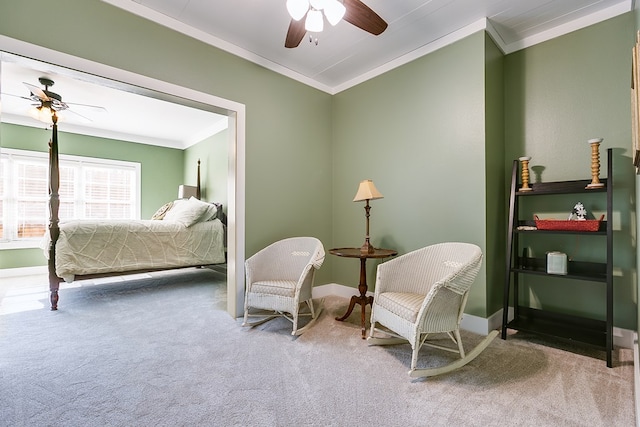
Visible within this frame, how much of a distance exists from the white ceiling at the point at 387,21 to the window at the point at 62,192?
4506 mm

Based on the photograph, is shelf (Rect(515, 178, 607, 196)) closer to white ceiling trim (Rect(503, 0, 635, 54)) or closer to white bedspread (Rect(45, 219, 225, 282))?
white ceiling trim (Rect(503, 0, 635, 54))

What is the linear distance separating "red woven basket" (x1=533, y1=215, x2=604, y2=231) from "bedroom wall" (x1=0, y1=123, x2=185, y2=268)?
6657 mm

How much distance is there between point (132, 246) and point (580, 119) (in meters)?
A: 4.93

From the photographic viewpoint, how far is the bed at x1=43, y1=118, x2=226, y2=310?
327 cm

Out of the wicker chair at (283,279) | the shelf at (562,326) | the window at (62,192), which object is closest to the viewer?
the shelf at (562,326)

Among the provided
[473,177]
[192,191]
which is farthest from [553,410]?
[192,191]

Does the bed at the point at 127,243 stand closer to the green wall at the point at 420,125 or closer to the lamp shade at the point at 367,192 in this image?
the green wall at the point at 420,125

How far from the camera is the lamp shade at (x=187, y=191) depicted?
559cm

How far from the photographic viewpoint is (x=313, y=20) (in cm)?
185

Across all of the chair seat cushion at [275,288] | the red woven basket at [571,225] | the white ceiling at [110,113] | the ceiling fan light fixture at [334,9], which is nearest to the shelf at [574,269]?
the red woven basket at [571,225]

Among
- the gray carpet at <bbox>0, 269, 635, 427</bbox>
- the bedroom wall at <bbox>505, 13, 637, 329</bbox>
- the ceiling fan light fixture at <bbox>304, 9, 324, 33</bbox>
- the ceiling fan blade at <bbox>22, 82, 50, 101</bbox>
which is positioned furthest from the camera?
the ceiling fan blade at <bbox>22, 82, 50, 101</bbox>

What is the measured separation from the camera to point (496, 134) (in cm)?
269

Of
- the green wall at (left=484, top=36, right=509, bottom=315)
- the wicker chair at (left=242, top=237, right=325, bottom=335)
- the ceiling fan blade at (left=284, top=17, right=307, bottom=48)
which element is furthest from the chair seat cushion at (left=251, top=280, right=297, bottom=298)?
the ceiling fan blade at (left=284, top=17, right=307, bottom=48)

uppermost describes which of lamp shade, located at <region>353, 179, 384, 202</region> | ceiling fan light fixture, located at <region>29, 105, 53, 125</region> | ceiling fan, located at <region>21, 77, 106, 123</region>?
ceiling fan, located at <region>21, 77, 106, 123</region>
